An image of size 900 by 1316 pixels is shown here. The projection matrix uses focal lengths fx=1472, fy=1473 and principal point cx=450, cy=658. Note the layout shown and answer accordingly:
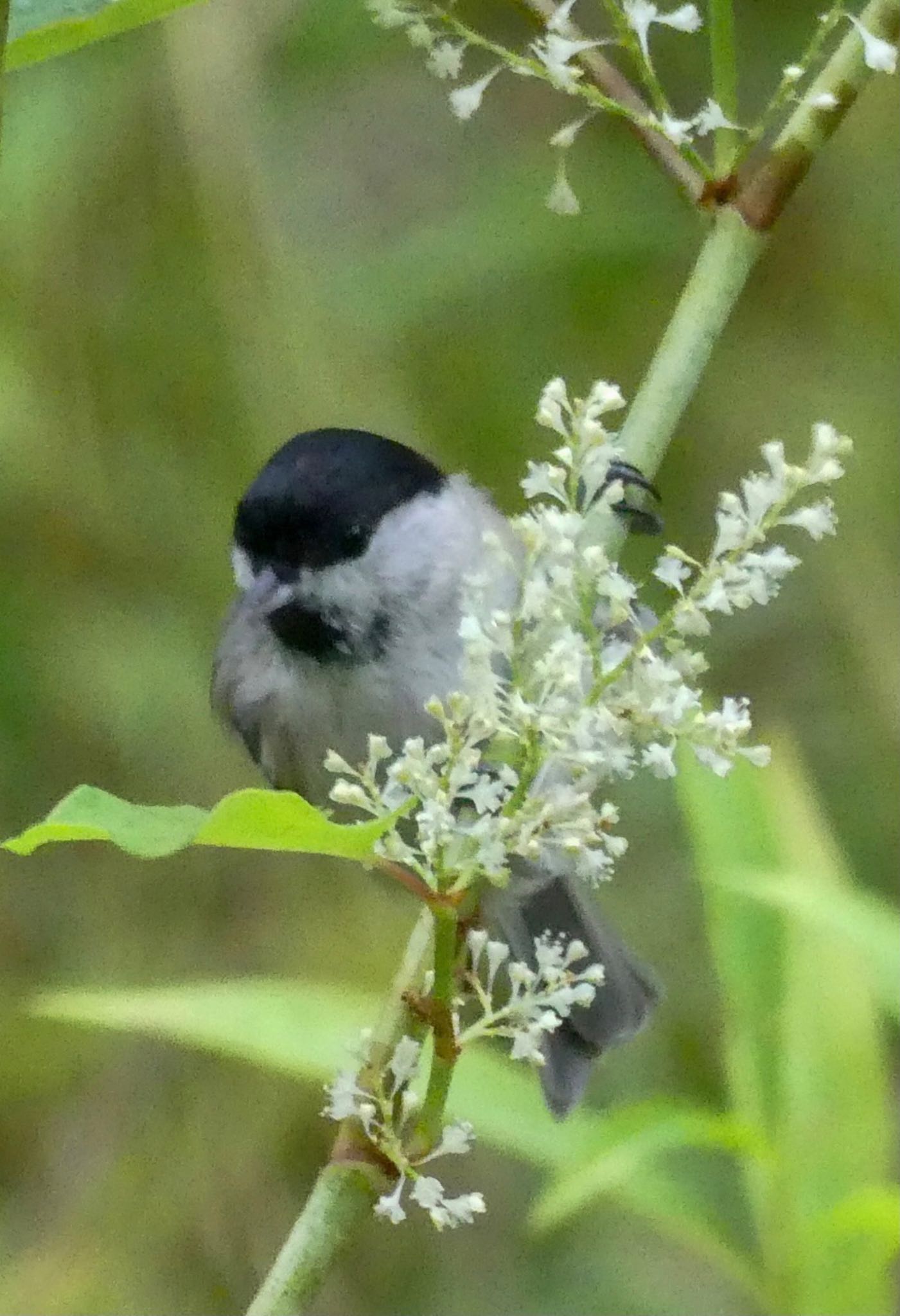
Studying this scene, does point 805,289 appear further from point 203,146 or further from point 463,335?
point 203,146

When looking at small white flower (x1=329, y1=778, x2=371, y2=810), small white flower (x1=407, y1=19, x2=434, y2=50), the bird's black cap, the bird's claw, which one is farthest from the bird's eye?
small white flower (x1=329, y1=778, x2=371, y2=810)

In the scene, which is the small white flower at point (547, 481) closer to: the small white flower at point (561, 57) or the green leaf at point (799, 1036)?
the small white flower at point (561, 57)

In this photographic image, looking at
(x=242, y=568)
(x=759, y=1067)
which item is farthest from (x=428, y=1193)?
(x=242, y=568)

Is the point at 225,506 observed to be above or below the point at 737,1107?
below

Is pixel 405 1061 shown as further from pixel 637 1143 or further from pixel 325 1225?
pixel 637 1143

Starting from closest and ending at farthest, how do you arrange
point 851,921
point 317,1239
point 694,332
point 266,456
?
point 317,1239
point 694,332
point 851,921
point 266,456

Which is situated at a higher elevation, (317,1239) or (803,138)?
(803,138)

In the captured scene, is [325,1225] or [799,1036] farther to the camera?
[799,1036]

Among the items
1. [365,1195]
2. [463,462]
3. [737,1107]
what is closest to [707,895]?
[737,1107]
